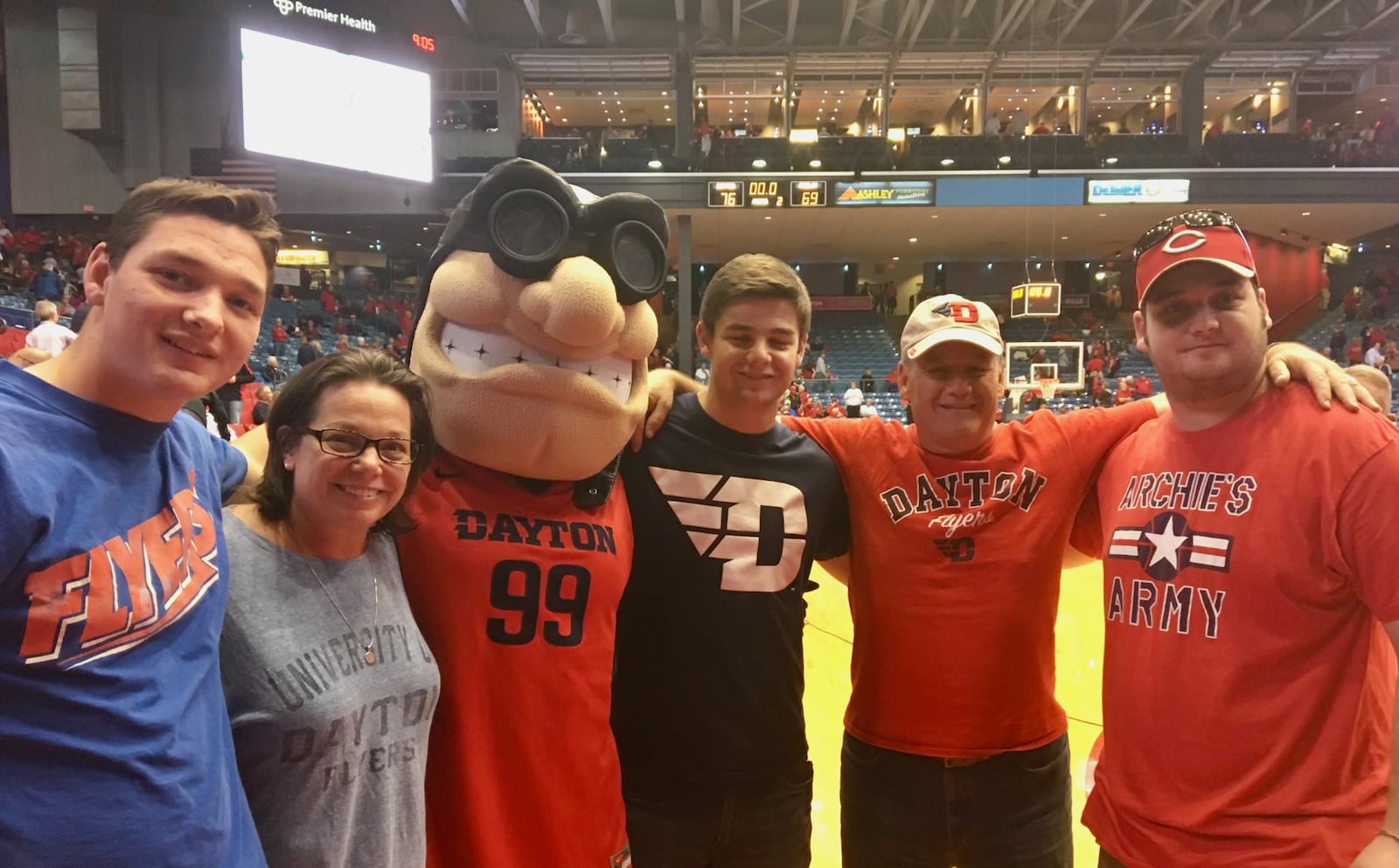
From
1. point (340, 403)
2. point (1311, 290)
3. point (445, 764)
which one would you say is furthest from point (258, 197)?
point (1311, 290)

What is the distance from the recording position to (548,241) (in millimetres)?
1662

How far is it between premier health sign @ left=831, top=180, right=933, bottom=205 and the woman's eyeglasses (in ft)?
51.5

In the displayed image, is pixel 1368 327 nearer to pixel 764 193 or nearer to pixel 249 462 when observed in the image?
pixel 764 193

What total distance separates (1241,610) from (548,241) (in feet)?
4.99

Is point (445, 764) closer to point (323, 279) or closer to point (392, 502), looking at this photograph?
point (392, 502)

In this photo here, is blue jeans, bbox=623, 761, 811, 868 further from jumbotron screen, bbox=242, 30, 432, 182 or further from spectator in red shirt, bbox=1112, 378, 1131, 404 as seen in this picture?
spectator in red shirt, bbox=1112, 378, 1131, 404

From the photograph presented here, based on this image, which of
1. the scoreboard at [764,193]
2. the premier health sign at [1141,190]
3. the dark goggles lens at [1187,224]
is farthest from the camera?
the premier health sign at [1141,190]

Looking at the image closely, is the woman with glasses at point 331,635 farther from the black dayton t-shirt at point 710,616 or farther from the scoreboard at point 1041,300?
the scoreboard at point 1041,300

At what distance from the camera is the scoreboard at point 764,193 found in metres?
15.9

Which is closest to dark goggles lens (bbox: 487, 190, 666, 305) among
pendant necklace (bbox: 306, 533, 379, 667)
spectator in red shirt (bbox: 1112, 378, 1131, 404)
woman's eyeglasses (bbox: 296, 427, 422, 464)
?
woman's eyeglasses (bbox: 296, 427, 422, 464)

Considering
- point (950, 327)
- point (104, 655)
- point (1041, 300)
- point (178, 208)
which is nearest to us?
point (104, 655)

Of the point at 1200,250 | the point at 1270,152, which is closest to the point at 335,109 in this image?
the point at 1200,250

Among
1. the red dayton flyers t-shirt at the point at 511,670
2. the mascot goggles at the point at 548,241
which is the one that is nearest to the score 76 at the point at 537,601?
the red dayton flyers t-shirt at the point at 511,670

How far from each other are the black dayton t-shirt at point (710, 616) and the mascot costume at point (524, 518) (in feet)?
0.71
